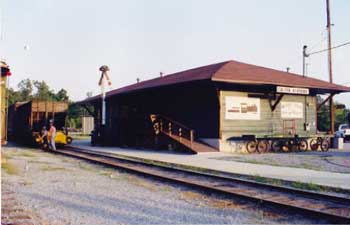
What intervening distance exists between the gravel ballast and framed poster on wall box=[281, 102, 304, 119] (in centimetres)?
1361

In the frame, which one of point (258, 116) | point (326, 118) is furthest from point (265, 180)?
point (326, 118)

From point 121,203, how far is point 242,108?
46.1ft

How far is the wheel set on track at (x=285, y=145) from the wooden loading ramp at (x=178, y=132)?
2.37 meters

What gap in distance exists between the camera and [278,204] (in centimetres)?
658

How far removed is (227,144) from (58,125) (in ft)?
37.2

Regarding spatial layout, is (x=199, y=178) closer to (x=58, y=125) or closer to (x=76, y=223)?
(x=76, y=223)

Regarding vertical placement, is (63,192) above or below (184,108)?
below

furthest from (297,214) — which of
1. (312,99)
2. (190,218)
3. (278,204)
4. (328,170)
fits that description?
(312,99)

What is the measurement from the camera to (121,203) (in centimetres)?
691

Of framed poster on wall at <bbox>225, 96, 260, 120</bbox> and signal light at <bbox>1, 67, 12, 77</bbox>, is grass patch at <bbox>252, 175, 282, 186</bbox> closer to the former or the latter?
signal light at <bbox>1, 67, 12, 77</bbox>

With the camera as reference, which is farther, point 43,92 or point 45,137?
point 43,92

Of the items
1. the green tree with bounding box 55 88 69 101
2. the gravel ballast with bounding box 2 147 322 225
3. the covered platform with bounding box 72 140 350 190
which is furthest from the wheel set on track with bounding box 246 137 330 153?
the green tree with bounding box 55 88 69 101

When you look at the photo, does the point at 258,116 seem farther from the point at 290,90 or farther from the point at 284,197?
the point at 284,197

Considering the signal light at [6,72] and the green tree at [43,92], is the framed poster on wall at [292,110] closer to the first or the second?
the signal light at [6,72]
